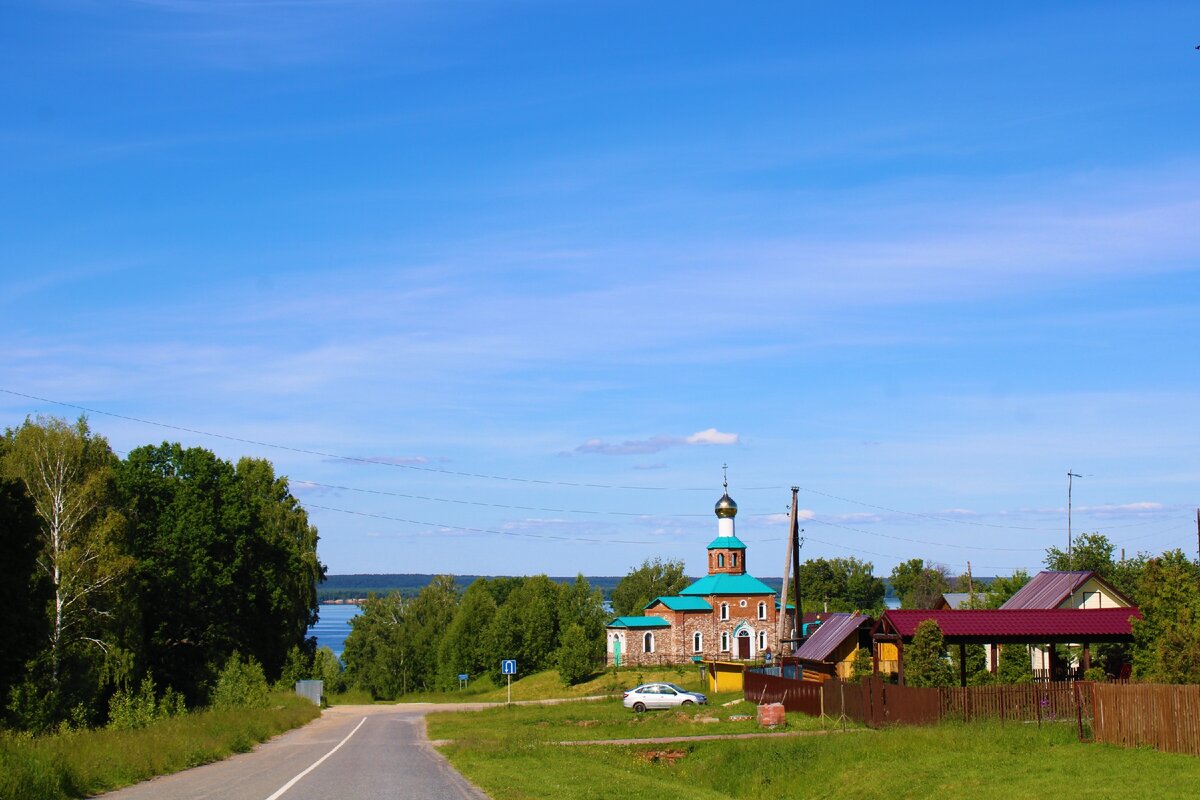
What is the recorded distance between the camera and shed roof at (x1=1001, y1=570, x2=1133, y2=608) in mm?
46438

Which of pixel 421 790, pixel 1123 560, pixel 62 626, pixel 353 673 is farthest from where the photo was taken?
pixel 353 673

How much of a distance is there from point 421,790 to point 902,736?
13435 millimetres

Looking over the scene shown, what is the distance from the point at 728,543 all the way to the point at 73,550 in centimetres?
5457

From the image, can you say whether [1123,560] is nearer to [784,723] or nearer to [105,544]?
[784,723]

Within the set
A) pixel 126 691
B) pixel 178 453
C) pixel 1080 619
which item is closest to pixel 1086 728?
pixel 1080 619

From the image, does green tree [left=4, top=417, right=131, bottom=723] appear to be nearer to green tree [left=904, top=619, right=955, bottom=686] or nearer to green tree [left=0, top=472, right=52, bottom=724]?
green tree [left=0, top=472, right=52, bottom=724]

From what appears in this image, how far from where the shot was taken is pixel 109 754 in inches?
848

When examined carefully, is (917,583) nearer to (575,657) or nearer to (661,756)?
(575,657)

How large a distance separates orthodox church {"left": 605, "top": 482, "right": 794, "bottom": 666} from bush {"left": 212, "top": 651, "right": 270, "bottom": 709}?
37.8 metres

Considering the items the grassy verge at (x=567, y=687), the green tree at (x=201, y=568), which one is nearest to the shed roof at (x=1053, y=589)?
the grassy verge at (x=567, y=687)

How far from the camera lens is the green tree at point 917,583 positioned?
132250 millimetres

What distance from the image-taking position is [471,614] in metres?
102

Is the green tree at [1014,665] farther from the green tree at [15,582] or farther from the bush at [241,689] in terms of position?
the green tree at [15,582]

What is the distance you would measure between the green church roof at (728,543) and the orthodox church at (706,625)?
0.26 ft
